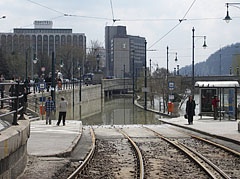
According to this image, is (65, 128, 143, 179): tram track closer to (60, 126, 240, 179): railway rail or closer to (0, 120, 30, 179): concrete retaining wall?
(60, 126, 240, 179): railway rail

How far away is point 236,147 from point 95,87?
76915mm

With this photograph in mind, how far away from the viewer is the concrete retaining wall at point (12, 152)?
8.66m

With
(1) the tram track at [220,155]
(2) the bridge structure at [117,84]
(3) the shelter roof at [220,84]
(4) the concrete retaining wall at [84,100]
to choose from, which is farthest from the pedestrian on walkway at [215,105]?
(2) the bridge structure at [117,84]

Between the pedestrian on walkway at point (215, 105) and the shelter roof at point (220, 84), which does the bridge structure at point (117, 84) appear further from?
the pedestrian on walkway at point (215, 105)

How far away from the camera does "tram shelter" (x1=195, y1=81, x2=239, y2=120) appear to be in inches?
1191

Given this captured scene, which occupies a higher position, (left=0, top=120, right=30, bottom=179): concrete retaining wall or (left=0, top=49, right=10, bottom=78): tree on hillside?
(left=0, top=49, right=10, bottom=78): tree on hillside

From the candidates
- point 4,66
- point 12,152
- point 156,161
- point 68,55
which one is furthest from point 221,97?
point 68,55

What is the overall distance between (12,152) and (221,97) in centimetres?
2578

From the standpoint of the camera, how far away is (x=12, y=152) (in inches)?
370

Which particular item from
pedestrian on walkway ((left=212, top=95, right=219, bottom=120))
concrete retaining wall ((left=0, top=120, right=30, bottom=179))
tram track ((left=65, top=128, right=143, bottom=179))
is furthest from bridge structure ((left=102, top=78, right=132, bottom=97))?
concrete retaining wall ((left=0, top=120, right=30, bottom=179))

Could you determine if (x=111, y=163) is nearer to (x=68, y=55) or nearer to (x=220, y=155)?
(x=220, y=155)

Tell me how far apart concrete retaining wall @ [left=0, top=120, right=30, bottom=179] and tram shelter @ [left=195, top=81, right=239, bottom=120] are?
20.9 meters

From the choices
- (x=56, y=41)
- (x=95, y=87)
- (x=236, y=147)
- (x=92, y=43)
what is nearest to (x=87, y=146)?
(x=236, y=147)

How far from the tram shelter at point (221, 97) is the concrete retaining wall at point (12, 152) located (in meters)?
20.9
